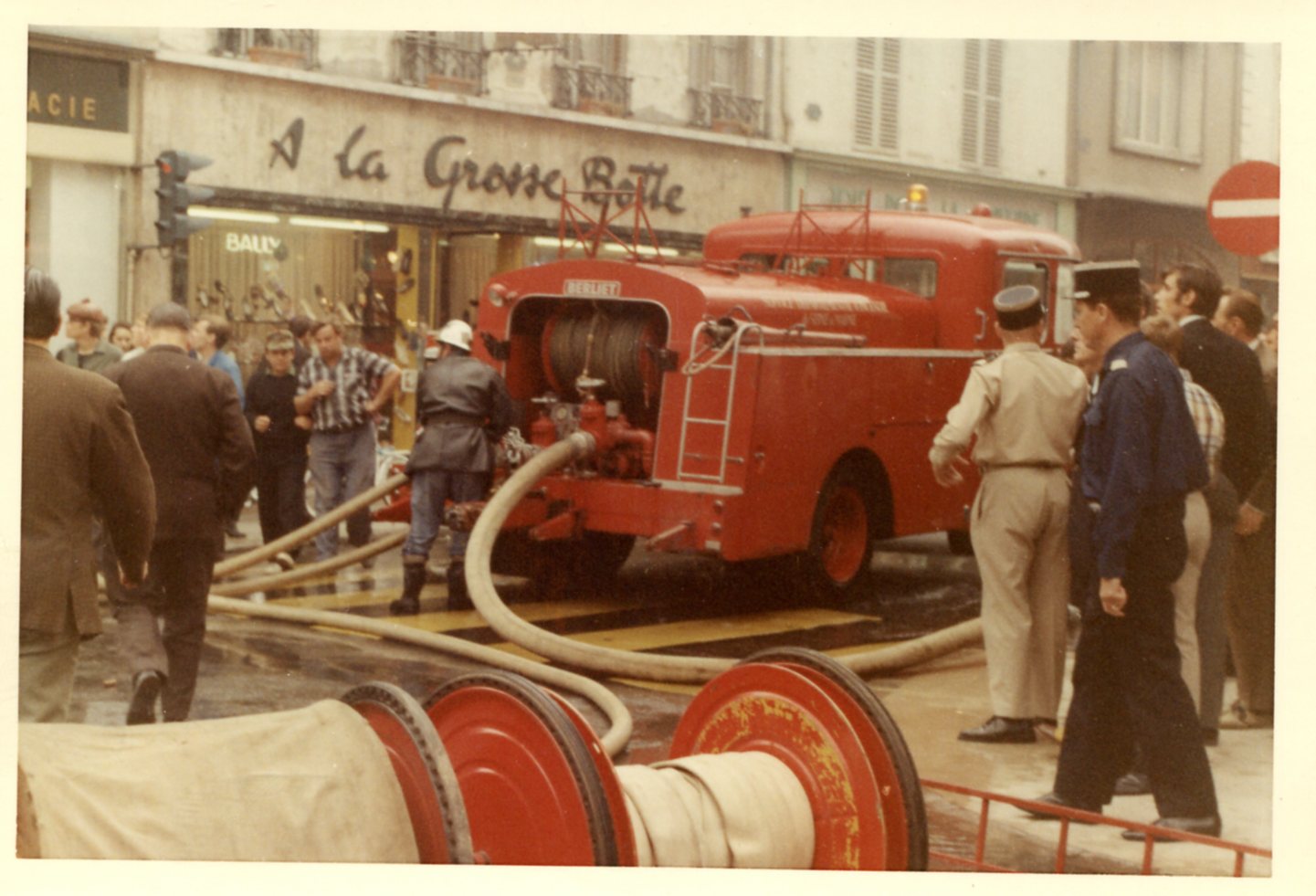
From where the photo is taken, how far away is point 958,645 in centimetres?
671

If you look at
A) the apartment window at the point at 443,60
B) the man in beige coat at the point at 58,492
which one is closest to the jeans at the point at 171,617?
the man in beige coat at the point at 58,492

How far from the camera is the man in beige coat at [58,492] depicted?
15.7ft

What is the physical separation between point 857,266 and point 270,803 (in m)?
5.27

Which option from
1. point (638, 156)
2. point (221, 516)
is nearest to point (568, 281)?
point (638, 156)

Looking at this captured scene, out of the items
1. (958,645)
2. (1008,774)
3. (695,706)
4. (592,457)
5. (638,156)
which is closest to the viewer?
(695,706)

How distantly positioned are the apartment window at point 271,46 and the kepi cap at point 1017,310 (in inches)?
93.2

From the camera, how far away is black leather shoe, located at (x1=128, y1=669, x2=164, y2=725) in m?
5.81

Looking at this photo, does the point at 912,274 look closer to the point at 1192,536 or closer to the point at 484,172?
the point at 484,172

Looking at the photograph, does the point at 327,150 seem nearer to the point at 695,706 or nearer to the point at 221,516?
the point at 221,516

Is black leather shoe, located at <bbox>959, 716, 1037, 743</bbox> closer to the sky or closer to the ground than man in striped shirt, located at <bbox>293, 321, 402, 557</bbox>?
closer to the ground

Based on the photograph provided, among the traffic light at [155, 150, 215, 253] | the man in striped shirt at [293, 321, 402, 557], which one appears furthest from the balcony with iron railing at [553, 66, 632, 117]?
the man in striped shirt at [293, 321, 402, 557]

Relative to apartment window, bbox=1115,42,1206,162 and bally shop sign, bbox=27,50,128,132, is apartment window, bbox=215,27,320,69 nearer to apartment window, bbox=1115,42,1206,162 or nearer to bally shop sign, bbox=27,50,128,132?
bally shop sign, bbox=27,50,128,132

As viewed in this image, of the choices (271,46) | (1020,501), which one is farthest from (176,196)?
(1020,501)

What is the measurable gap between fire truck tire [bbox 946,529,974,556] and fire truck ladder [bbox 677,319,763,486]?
1238 millimetres
